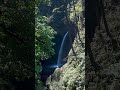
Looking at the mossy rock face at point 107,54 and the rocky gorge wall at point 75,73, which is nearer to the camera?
the mossy rock face at point 107,54

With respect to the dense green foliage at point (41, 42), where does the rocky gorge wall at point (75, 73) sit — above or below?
below

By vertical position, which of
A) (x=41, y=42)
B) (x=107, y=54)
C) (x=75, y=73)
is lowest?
(x=75, y=73)

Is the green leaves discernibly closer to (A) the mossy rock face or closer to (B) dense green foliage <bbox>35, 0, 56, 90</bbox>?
(B) dense green foliage <bbox>35, 0, 56, 90</bbox>

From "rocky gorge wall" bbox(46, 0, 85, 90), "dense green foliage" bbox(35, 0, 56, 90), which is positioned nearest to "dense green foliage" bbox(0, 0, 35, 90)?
"dense green foliage" bbox(35, 0, 56, 90)

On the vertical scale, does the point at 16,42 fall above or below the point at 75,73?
above

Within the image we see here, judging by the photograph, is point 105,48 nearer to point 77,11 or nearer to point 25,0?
point 25,0

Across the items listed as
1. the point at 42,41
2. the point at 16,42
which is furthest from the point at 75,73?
the point at 16,42

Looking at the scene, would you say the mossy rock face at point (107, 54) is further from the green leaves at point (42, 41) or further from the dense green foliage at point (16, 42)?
the green leaves at point (42, 41)

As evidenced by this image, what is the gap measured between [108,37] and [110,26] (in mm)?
96

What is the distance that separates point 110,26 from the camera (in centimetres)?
265

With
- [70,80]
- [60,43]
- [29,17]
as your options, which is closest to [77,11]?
[60,43]

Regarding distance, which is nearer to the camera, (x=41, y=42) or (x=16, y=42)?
(x=16, y=42)

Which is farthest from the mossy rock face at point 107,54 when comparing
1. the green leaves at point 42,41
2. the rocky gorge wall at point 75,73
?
the rocky gorge wall at point 75,73

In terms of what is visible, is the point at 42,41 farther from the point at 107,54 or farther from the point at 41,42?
the point at 107,54
